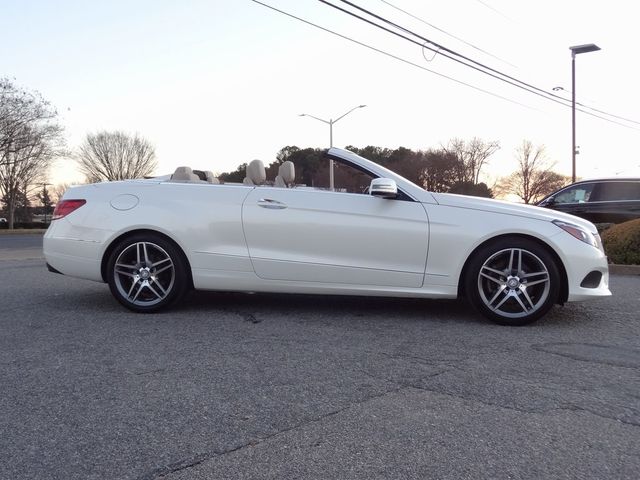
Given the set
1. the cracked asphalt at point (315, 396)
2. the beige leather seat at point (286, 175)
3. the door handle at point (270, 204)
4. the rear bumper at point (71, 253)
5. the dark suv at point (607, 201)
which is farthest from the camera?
the dark suv at point (607, 201)

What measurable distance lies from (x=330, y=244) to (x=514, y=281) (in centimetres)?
158

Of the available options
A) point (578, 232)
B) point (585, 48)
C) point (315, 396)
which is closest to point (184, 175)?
point (315, 396)

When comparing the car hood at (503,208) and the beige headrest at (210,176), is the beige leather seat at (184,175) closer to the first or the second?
the beige headrest at (210,176)

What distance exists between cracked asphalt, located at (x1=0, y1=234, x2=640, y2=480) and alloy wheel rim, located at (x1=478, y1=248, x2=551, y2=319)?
0.19 metres

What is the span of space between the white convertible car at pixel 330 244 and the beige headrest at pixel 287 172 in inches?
4.1

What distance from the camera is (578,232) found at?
15.0ft

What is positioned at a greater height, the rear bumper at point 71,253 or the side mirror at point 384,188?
the side mirror at point 384,188

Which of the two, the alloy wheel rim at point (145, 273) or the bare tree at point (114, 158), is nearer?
the alloy wheel rim at point (145, 273)

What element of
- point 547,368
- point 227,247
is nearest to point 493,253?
point 547,368

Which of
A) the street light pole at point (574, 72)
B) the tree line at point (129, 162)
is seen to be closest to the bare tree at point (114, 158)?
the tree line at point (129, 162)

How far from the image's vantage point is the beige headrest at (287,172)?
16.9 feet

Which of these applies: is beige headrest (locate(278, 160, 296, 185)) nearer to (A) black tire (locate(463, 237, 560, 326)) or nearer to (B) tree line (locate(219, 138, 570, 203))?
(A) black tire (locate(463, 237, 560, 326))

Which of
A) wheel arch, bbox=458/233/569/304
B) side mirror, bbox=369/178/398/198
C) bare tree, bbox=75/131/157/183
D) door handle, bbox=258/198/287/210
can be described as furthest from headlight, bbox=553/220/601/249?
bare tree, bbox=75/131/157/183

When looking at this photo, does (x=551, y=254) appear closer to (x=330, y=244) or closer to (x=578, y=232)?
(x=578, y=232)
